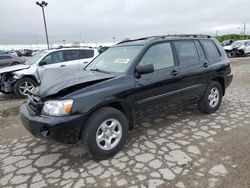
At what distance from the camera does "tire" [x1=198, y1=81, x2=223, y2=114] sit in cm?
491

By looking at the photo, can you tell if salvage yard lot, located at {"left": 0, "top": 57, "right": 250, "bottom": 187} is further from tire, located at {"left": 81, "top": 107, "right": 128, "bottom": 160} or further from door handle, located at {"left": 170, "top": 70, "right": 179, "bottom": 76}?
door handle, located at {"left": 170, "top": 70, "right": 179, "bottom": 76}

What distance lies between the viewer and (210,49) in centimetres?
511

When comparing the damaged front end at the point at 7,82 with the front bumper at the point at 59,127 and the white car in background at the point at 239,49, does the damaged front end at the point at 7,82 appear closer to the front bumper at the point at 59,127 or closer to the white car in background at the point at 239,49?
the front bumper at the point at 59,127

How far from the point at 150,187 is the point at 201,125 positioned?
2.19 metres

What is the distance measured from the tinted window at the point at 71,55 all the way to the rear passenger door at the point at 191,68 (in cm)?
489

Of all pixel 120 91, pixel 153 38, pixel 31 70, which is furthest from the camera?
pixel 31 70

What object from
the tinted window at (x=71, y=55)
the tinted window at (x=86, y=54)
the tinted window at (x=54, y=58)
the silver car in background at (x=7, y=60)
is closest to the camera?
the tinted window at (x=54, y=58)

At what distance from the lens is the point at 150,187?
2668mm

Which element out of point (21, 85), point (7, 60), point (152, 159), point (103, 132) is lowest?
point (152, 159)

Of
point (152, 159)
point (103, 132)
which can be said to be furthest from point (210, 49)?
point (103, 132)

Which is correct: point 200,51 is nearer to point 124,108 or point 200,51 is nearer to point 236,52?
point 124,108

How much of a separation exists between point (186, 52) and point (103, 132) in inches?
95.1

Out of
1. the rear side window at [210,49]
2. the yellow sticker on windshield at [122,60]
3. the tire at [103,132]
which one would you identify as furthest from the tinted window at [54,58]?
the tire at [103,132]

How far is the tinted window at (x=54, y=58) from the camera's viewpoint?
25.9 ft
